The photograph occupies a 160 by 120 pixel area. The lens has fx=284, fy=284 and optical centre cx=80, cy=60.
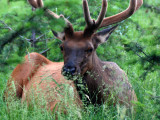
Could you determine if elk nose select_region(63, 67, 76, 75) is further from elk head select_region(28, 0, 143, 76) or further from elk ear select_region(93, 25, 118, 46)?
elk ear select_region(93, 25, 118, 46)

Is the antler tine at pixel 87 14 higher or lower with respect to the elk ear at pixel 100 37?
higher

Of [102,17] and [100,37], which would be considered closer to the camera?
[102,17]

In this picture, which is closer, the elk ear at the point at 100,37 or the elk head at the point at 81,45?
the elk head at the point at 81,45

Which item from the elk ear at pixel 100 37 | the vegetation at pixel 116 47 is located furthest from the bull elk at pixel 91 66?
the vegetation at pixel 116 47

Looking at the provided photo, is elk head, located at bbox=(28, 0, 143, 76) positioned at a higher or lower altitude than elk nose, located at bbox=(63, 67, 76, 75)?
higher

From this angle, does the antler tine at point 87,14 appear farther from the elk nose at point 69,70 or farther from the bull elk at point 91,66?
the elk nose at point 69,70

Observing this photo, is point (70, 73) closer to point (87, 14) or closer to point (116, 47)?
point (116, 47)

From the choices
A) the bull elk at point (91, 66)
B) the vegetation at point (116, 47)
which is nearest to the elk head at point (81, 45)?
the bull elk at point (91, 66)

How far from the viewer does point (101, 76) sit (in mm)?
4914

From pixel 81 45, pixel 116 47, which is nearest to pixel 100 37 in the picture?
pixel 81 45

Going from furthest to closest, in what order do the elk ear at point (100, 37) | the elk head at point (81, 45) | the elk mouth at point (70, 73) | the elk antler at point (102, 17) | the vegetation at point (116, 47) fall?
the elk ear at point (100, 37) → the elk antler at point (102, 17) → the elk head at point (81, 45) → the elk mouth at point (70, 73) → the vegetation at point (116, 47)

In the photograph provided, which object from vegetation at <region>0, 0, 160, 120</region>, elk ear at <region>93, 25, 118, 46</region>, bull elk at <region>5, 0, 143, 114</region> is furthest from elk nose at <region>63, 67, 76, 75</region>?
elk ear at <region>93, 25, 118, 46</region>

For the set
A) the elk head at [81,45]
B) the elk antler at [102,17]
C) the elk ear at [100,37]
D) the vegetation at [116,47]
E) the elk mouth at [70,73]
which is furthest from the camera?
the elk ear at [100,37]

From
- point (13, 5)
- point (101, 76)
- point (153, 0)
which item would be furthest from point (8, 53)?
point (101, 76)
